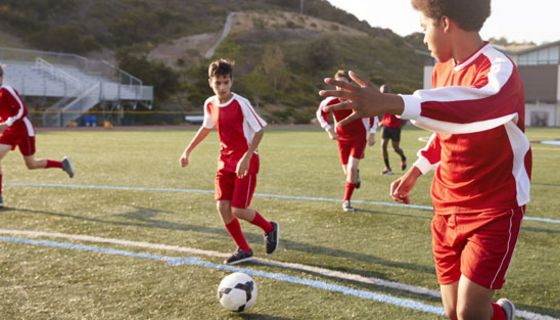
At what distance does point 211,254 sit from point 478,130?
3393mm

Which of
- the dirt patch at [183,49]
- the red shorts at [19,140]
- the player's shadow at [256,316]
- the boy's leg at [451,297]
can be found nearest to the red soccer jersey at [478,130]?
the boy's leg at [451,297]

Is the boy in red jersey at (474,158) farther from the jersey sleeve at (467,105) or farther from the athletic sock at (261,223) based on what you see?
the athletic sock at (261,223)

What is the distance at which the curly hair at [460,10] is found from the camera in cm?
235

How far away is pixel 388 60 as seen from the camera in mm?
85250

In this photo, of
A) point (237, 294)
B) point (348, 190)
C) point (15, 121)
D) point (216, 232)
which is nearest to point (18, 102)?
point (15, 121)

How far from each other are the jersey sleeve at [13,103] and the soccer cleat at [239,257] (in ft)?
13.9

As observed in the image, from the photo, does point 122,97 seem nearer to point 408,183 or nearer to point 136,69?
point 136,69

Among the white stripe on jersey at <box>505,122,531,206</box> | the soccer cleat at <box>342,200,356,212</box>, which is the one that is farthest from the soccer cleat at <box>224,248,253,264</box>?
the white stripe on jersey at <box>505,122,531,206</box>

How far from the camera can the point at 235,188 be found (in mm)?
5047

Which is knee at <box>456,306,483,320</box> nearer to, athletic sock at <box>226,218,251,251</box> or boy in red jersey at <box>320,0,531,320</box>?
boy in red jersey at <box>320,0,531,320</box>

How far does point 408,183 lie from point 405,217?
3880 millimetres

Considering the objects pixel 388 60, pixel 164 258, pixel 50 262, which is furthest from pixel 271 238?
pixel 388 60

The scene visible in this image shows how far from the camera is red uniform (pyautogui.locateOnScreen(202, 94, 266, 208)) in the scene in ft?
16.7

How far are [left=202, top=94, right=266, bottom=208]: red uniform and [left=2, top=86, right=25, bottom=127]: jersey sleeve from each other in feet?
12.2
